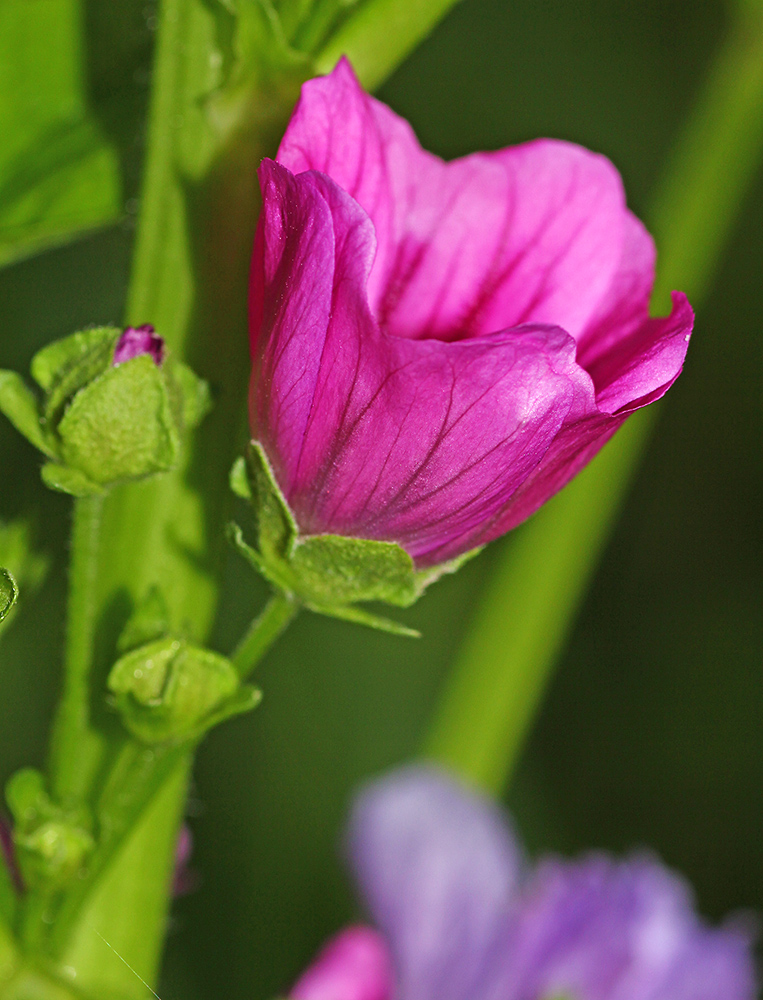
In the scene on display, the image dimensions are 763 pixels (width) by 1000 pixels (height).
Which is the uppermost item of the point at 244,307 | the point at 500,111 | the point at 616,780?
the point at 244,307

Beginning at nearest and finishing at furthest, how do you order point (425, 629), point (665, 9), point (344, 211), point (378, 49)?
point (344, 211) < point (378, 49) < point (425, 629) < point (665, 9)

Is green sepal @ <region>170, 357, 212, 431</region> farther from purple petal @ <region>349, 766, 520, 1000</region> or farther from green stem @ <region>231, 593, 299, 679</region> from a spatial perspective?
purple petal @ <region>349, 766, 520, 1000</region>

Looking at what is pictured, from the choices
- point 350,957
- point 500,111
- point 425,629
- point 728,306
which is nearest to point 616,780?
point 425,629

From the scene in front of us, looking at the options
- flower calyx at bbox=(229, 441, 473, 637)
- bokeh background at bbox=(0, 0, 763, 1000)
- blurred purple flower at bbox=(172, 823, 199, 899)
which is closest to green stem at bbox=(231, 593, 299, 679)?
flower calyx at bbox=(229, 441, 473, 637)

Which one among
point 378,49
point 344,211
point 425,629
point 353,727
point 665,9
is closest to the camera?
point 344,211

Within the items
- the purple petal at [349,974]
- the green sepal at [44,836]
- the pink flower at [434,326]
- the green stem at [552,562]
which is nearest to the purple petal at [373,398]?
the pink flower at [434,326]

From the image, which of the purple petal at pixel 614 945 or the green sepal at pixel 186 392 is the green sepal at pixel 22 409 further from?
the purple petal at pixel 614 945

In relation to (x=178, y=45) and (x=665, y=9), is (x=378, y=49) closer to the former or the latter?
(x=178, y=45)
